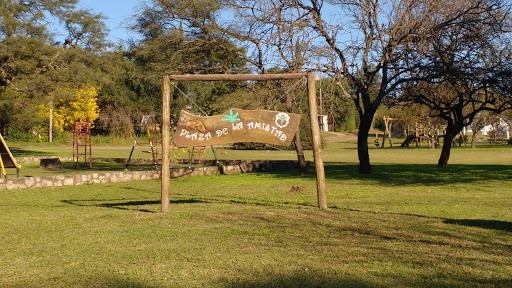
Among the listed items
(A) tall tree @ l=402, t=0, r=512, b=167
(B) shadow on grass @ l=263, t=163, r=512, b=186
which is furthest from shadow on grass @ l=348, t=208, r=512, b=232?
(A) tall tree @ l=402, t=0, r=512, b=167

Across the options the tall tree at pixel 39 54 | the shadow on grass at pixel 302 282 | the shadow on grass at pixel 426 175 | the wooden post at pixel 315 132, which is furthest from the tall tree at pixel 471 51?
the tall tree at pixel 39 54

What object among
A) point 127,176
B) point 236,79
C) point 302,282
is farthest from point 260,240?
point 127,176

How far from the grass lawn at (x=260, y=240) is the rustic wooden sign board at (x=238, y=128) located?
1348 millimetres

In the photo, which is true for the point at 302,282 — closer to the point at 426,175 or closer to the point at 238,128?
the point at 238,128

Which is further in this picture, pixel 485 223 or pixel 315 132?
pixel 315 132

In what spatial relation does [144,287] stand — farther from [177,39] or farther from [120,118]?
[120,118]

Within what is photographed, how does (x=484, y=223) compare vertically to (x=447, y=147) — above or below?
below

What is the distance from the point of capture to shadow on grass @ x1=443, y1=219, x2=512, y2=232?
7.88 m

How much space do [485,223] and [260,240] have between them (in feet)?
12.1

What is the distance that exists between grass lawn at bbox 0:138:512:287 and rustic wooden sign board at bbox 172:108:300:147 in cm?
135

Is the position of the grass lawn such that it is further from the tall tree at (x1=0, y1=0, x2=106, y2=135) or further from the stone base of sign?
the tall tree at (x1=0, y1=0, x2=106, y2=135)

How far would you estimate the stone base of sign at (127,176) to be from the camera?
1529 centimetres

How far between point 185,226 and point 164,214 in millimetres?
1486

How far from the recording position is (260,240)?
7.07 metres
